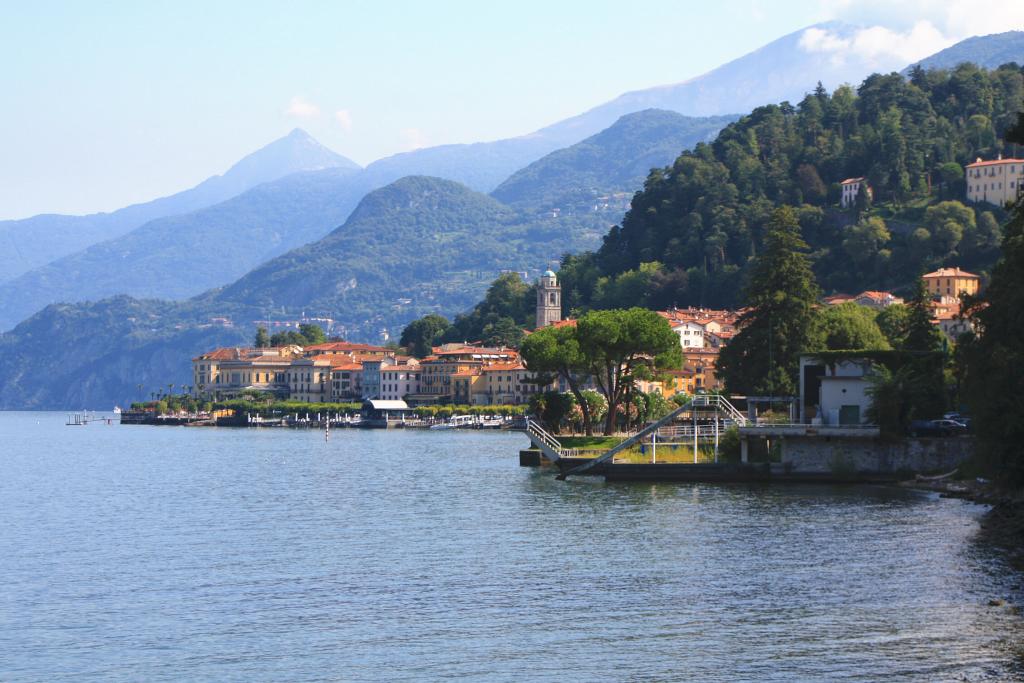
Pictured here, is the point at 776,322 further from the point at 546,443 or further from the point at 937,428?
the point at 937,428

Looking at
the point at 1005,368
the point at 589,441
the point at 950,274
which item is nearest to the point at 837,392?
the point at 589,441

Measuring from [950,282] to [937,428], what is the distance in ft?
355

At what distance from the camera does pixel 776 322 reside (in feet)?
301

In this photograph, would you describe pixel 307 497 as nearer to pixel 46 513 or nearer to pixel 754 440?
pixel 46 513

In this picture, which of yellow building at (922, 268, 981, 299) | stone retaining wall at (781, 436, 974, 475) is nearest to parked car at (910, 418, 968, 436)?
stone retaining wall at (781, 436, 974, 475)

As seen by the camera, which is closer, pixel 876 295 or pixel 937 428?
pixel 937 428

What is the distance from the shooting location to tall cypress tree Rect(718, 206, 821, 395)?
90312mm

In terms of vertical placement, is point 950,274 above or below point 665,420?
above

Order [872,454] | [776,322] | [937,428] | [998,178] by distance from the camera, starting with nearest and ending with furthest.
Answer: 1. [872,454]
2. [937,428]
3. [776,322]
4. [998,178]

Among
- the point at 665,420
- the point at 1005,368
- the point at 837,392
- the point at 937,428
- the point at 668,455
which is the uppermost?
the point at 1005,368

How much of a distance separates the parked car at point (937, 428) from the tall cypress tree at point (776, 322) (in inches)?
615

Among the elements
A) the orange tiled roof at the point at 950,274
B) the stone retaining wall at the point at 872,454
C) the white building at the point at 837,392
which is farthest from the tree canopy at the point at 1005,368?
the orange tiled roof at the point at 950,274

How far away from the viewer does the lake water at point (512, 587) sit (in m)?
33.0

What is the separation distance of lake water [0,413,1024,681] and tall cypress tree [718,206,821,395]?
20401mm
